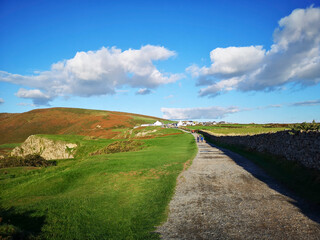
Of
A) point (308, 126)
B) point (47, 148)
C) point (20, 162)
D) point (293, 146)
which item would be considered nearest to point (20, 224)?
point (293, 146)

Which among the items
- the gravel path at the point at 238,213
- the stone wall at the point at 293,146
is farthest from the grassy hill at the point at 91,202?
the stone wall at the point at 293,146

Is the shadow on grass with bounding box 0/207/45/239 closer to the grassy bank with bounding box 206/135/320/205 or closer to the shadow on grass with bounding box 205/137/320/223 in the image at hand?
the shadow on grass with bounding box 205/137/320/223

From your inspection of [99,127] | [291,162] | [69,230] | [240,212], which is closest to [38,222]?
[69,230]

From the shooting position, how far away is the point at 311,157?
1303cm

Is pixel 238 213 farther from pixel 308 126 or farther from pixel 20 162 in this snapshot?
pixel 20 162

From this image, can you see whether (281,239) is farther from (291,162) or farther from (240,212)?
(291,162)

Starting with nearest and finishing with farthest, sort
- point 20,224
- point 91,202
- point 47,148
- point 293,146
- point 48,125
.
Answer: point 20,224 < point 91,202 < point 293,146 < point 47,148 < point 48,125

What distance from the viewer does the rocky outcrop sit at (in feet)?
130

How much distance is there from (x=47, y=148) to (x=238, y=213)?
4474cm

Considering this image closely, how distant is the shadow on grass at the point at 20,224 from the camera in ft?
14.6

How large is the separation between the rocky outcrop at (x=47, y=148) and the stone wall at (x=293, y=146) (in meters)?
35.9

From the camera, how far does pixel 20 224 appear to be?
6285 millimetres

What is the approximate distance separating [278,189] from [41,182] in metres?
15.9

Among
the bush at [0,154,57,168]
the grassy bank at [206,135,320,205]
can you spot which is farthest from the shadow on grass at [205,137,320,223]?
the bush at [0,154,57,168]
